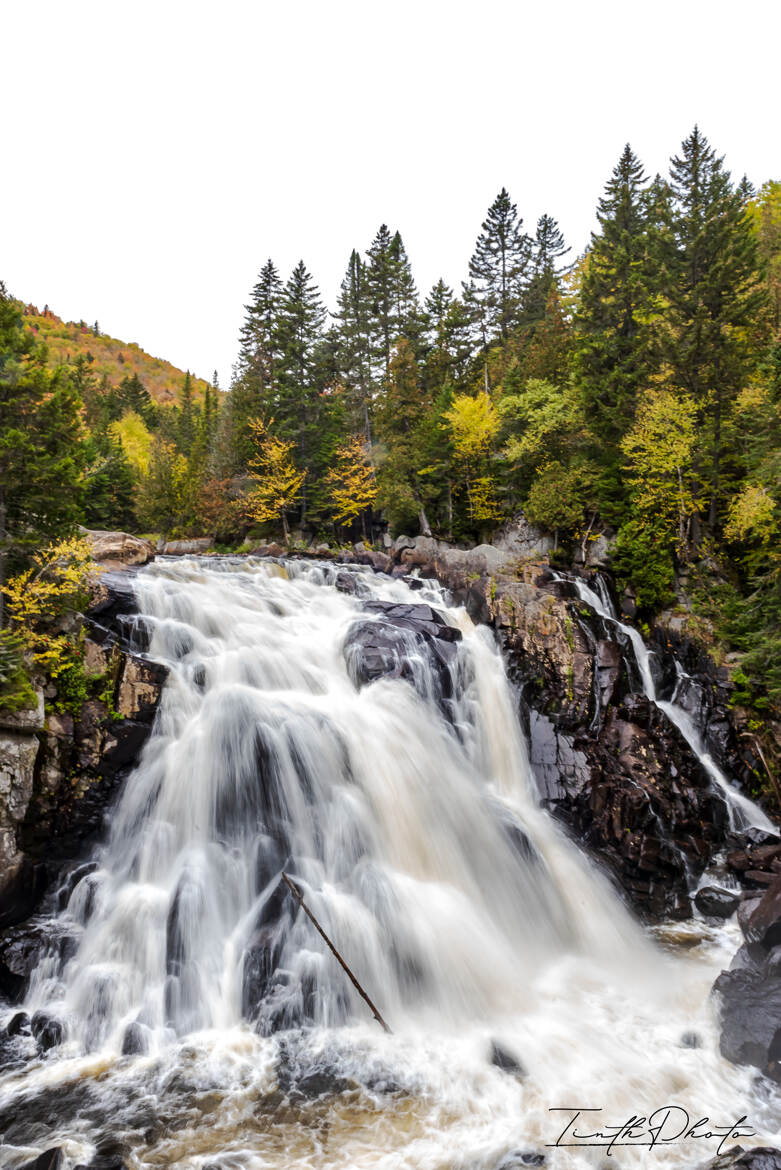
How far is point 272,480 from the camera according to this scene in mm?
29906

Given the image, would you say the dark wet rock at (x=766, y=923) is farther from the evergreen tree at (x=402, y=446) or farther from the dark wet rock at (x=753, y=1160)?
the evergreen tree at (x=402, y=446)

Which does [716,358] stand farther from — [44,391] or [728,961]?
[44,391]

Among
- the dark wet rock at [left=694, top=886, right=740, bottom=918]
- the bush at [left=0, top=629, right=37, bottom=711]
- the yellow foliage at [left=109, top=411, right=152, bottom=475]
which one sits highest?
the yellow foliage at [left=109, top=411, right=152, bottom=475]

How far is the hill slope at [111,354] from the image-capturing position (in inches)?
3967

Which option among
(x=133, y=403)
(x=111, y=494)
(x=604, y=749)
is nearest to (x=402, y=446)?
(x=604, y=749)

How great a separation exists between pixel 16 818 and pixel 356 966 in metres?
5.83

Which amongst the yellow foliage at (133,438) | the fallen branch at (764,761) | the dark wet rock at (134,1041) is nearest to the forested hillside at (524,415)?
the fallen branch at (764,761)

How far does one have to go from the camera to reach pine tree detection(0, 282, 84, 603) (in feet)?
33.0

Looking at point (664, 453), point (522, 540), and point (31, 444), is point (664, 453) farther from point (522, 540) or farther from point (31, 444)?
point (31, 444)

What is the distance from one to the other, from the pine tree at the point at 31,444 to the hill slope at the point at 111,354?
9382cm

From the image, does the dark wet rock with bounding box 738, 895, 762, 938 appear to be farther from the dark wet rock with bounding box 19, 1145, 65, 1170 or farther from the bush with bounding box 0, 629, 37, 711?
the bush with bounding box 0, 629, 37, 711

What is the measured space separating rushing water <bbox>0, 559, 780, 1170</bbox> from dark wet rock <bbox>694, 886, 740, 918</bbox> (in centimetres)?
51

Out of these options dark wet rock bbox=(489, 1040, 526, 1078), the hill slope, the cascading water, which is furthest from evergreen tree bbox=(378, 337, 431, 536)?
the hill slope

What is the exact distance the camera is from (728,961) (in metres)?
9.09
